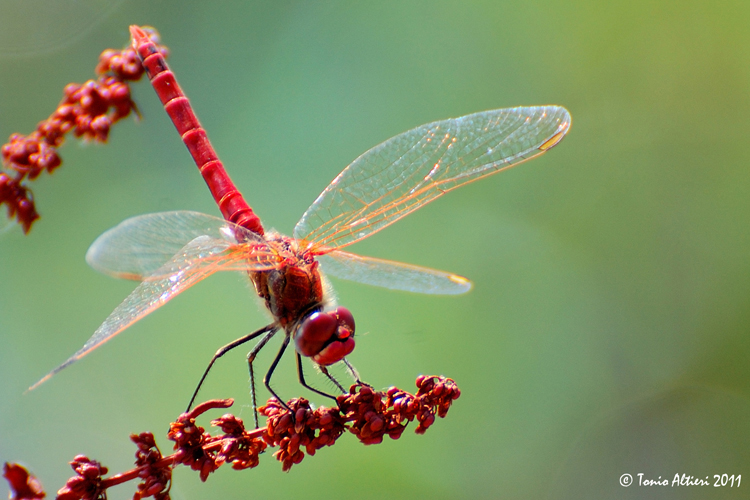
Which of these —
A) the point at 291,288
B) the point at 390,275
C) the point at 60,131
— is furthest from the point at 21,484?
the point at 390,275

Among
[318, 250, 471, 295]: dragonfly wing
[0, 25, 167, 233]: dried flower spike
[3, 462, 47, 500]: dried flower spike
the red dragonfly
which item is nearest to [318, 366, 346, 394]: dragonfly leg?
the red dragonfly

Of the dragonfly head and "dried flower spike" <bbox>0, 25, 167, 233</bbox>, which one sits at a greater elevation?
"dried flower spike" <bbox>0, 25, 167, 233</bbox>

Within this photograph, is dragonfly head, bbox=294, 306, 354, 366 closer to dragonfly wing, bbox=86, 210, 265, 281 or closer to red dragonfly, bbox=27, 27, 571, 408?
red dragonfly, bbox=27, 27, 571, 408

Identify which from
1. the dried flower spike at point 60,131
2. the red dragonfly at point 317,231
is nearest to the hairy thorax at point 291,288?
the red dragonfly at point 317,231

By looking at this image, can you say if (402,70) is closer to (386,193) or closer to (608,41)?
(608,41)

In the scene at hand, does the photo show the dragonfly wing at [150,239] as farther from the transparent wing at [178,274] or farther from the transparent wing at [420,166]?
the transparent wing at [420,166]

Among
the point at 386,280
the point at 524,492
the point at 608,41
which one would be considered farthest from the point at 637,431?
the point at 608,41

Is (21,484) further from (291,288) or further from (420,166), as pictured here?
(420,166)
